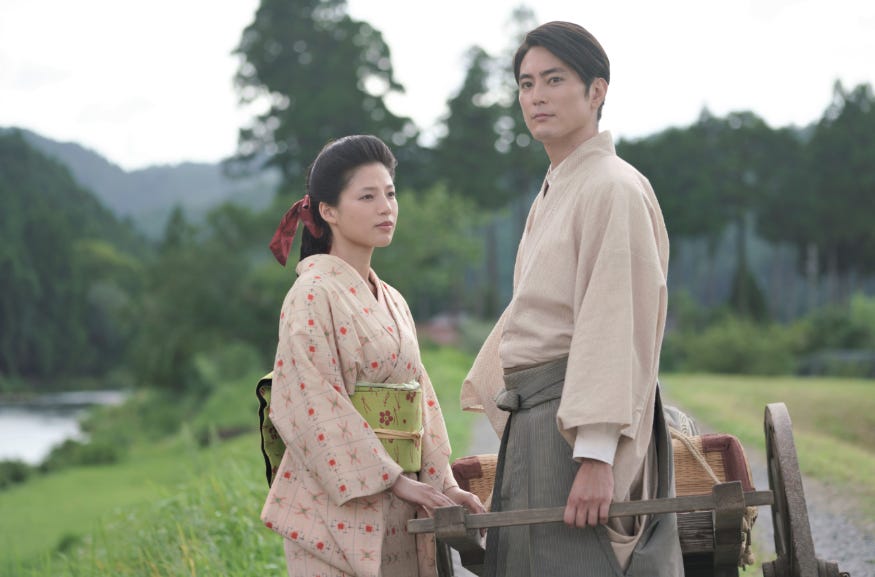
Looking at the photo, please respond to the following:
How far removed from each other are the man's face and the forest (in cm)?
2239

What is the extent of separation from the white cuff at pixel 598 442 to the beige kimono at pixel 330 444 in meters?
0.60

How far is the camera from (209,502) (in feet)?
19.9

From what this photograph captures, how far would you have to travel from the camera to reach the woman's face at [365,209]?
301 cm

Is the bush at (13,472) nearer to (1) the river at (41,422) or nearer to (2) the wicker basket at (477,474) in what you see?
(1) the river at (41,422)

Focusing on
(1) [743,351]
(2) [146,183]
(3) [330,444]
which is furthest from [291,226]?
(2) [146,183]

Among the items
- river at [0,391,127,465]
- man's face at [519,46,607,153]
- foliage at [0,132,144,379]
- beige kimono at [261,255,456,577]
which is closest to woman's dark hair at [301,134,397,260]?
beige kimono at [261,255,456,577]

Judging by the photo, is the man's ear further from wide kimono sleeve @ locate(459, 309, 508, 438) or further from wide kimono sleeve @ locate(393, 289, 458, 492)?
wide kimono sleeve @ locate(459, 309, 508, 438)

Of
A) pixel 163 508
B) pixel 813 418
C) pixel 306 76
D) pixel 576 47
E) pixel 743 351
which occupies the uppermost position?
pixel 306 76

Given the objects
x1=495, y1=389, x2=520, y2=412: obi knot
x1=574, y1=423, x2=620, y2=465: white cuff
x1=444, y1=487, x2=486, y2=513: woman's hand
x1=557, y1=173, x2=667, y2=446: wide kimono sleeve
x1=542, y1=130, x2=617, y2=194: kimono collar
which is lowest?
x1=444, y1=487, x2=486, y2=513: woman's hand

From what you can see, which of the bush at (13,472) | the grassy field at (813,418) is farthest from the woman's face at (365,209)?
the bush at (13,472)

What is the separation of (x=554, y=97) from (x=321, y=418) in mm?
1112

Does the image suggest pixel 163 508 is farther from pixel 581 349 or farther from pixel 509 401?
pixel 581 349

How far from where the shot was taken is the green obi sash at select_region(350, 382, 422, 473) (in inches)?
117

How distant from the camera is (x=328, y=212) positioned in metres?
3.07
